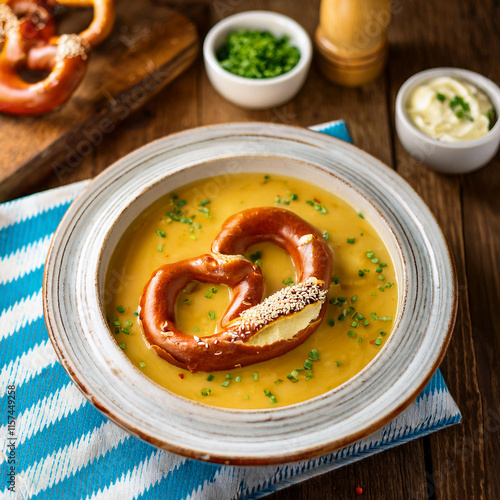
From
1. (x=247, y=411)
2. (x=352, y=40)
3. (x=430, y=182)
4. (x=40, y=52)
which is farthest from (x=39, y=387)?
(x=352, y=40)

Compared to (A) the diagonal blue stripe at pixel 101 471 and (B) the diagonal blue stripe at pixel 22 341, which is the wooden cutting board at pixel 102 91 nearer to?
(B) the diagonal blue stripe at pixel 22 341

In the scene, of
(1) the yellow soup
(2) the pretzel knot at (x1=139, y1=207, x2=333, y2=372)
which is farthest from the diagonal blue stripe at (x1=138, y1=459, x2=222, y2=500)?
(2) the pretzel knot at (x1=139, y1=207, x2=333, y2=372)

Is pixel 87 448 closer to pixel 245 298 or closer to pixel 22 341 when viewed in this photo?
pixel 22 341

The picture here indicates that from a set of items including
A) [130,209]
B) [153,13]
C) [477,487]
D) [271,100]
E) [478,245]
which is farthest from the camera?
[153,13]

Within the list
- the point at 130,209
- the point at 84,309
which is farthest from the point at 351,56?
the point at 84,309

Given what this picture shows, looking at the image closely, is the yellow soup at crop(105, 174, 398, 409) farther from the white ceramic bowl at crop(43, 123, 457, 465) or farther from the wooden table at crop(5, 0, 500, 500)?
the wooden table at crop(5, 0, 500, 500)

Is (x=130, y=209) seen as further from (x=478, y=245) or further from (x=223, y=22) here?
(x=478, y=245)
